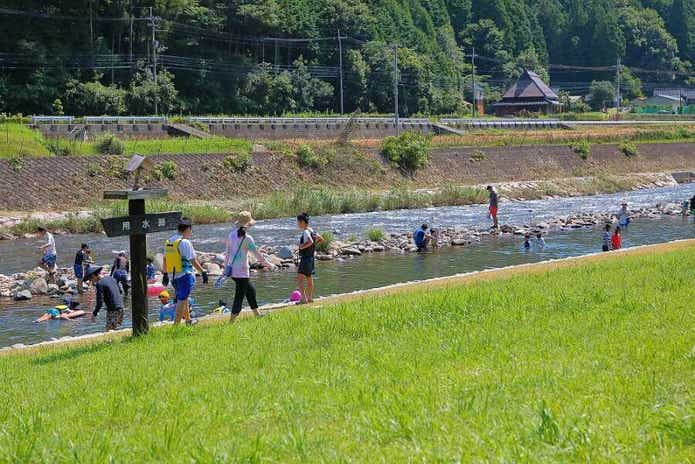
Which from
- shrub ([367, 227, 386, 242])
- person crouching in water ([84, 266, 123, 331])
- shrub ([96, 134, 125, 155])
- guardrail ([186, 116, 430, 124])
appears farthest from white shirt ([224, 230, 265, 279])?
guardrail ([186, 116, 430, 124])

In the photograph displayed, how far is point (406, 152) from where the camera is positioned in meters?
57.9

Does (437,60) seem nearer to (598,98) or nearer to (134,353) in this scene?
(598,98)

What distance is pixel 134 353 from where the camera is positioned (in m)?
11.5

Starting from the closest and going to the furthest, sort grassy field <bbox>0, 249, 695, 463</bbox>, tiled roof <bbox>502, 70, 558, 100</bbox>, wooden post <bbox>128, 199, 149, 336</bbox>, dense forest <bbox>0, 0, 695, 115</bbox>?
grassy field <bbox>0, 249, 695, 463</bbox> → wooden post <bbox>128, 199, 149, 336</bbox> → dense forest <bbox>0, 0, 695, 115</bbox> → tiled roof <bbox>502, 70, 558, 100</bbox>

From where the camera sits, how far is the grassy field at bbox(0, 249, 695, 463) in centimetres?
638

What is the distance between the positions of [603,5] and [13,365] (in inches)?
5964

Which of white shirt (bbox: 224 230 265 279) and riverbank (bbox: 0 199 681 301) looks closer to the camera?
white shirt (bbox: 224 230 265 279)

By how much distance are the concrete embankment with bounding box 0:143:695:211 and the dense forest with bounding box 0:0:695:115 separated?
19.0m

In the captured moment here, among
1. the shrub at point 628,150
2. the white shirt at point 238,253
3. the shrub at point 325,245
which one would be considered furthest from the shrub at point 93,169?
the shrub at point 628,150

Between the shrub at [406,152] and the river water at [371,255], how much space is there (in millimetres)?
8794

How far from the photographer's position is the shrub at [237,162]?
1955 inches

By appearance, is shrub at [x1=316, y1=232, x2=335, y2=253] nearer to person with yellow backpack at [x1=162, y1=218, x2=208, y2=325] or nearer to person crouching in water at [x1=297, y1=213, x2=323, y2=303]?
person crouching in water at [x1=297, y1=213, x2=323, y2=303]

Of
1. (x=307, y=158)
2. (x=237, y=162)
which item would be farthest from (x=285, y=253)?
(x=307, y=158)

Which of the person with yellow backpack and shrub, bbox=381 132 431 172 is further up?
shrub, bbox=381 132 431 172
